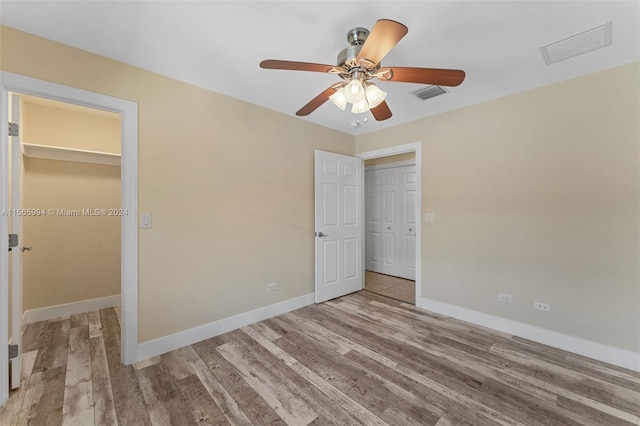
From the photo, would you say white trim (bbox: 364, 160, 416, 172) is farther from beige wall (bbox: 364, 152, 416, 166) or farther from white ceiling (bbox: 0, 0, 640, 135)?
white ceiling (bbox: 0, 0, 640, 135)

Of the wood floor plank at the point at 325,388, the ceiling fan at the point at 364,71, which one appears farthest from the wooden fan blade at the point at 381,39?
the wood floor plank at the point at 325,388

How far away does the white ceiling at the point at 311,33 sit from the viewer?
1513 mm

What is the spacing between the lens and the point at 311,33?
1.72m

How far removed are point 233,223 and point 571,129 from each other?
3.50 metres

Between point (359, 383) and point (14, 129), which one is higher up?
point (14, 129)

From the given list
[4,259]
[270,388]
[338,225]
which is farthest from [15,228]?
[338,225]

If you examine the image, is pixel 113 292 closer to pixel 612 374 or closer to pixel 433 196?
pixel 433 196

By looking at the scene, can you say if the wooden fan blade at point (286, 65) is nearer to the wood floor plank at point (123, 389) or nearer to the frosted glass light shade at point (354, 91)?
the frosted glass light shade at point (354, 91)

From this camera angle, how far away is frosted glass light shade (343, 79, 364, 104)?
157cm

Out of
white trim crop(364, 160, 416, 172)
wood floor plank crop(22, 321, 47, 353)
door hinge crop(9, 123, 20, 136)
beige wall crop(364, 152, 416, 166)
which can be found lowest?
wood floor plank crop(22, 321, 47, 353)

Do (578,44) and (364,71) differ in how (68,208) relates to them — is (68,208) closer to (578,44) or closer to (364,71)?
(364,71)

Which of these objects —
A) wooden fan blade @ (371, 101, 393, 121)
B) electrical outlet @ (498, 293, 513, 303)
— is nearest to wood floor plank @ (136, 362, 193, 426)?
wooden fan blade @ (371, 101, 393, 121)

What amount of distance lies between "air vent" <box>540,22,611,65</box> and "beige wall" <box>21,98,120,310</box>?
4.69 metres

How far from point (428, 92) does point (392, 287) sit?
10.0 ft
